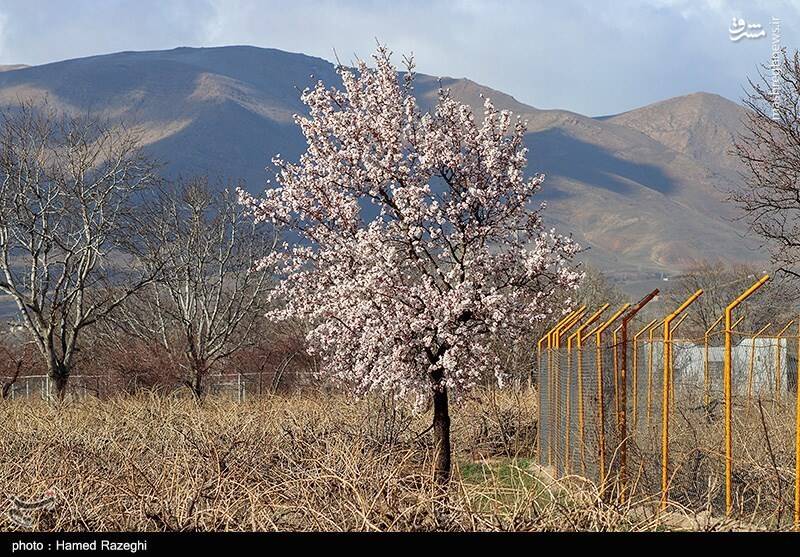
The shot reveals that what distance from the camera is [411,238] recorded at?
1712 cm

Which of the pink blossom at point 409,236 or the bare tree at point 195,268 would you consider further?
the bare tree at point 195,268

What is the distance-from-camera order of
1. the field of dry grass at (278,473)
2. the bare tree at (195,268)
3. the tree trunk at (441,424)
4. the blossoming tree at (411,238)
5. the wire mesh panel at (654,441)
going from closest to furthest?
the field of dry grass at (278,473), the wire mesh panel at (654,441), the tree trunk at (441,424), the blossoming tree at (411,238), the bare tree at (195,268)

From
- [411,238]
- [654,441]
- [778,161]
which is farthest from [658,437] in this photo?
[778,161]

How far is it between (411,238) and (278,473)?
19.9 feet

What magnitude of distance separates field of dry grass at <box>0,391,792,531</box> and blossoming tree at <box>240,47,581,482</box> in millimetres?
1045

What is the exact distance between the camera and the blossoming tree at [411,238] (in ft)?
55.0

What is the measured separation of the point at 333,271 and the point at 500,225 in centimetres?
245

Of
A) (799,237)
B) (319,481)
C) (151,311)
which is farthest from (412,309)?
(151,311)

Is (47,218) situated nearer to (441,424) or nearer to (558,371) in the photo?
(441,424)

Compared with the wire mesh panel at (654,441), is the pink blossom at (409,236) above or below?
above

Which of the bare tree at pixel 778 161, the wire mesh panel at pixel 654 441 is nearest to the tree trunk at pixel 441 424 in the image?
the wire mesh panel at pixel 654 441

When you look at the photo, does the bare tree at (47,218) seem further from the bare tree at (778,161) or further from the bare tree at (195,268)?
the bare tree at (778,161)

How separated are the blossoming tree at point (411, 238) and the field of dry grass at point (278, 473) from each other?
1045 millimetres
